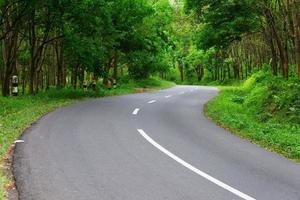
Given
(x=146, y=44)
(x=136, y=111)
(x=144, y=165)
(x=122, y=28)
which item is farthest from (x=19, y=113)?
(x=146, y=44)

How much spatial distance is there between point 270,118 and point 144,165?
8.61 metres

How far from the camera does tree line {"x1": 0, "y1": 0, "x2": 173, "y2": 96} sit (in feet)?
77.4

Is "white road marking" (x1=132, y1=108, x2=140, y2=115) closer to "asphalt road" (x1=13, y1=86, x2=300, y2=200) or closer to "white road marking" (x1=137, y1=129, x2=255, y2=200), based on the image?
"asphalt road" (x1=13, y1=86, x2=300, y2=200)

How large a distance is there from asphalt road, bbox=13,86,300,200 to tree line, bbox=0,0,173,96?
34.5ft

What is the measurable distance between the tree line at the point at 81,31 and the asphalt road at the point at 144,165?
10.5m

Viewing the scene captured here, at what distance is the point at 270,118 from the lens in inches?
634

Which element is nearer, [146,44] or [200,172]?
[200,172]

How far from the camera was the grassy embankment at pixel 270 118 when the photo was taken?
1205cm

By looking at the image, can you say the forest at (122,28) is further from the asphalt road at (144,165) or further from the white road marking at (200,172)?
the white road marking at (200,172)

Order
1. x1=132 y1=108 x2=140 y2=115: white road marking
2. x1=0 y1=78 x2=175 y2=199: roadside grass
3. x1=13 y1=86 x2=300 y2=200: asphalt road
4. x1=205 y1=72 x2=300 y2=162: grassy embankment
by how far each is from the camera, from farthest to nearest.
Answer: x1=132 y1=108 x2=140 y2=115: white road marking → x1=205 y1=72 x2=300 y2=162: grassy embankment → x1=0 y1=78 x2=175 y2=199: roadside grass → x1=13 y1=86 x2=300 y2=200: asphalt road

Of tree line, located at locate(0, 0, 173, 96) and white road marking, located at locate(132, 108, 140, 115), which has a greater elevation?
tree line, located at locate(0, 0, 173, 96)

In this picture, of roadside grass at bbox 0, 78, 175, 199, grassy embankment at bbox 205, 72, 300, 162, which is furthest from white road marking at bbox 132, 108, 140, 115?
roadside grass at bbox 0, 78, 175, 199

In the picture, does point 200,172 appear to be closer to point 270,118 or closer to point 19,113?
point 270,118

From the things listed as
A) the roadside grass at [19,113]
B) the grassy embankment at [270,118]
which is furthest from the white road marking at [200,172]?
the roadside grass at [19,113]
